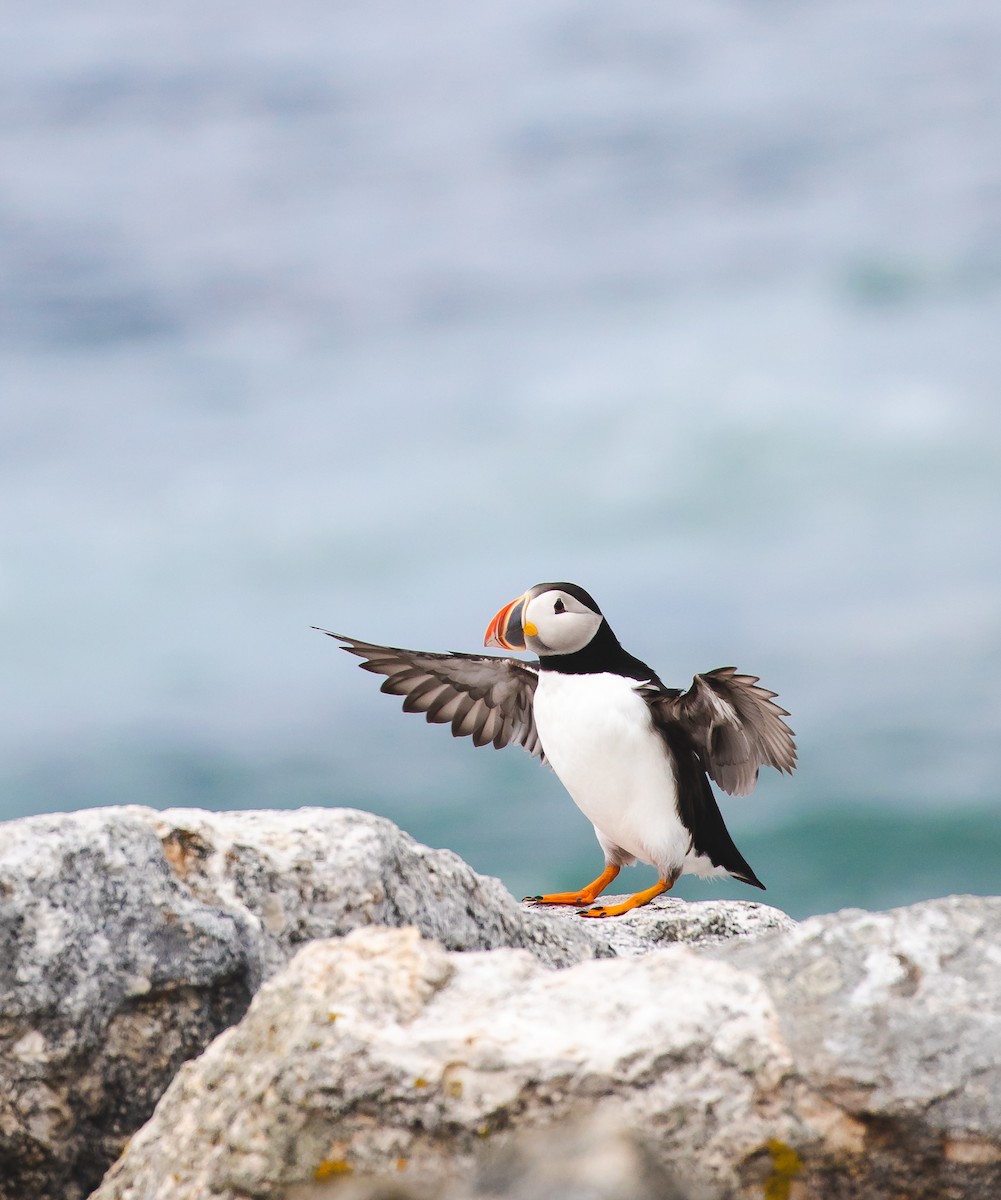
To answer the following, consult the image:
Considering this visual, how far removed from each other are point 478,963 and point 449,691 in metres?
5.59

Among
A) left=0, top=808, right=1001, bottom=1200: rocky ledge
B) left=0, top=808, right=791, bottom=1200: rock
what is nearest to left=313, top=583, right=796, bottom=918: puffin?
left=0, top=808, right=791, bottom=1200: rock

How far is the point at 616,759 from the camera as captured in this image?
8367 mm

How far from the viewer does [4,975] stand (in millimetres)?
3865

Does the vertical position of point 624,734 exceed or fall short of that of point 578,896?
it exceeds it

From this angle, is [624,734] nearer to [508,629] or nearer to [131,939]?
[508,629]

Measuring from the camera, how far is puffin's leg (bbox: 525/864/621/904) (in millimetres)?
8242

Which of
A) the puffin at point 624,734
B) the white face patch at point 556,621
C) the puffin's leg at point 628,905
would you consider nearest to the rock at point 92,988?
the puffin's leg at point 628,905

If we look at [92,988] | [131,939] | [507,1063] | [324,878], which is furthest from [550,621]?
[507,1063]

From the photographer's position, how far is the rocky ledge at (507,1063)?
10.2 feet

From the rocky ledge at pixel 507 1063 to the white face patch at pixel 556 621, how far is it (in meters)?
4.75

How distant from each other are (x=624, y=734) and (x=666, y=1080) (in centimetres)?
525

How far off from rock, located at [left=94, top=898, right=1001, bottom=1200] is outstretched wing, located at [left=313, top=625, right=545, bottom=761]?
18.4ft

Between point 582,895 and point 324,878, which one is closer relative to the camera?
point 324,878

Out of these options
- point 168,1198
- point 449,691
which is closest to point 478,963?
point 168,1198
